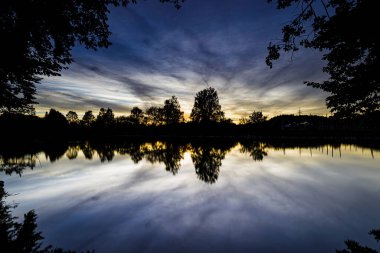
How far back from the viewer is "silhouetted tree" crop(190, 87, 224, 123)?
91.4 meters

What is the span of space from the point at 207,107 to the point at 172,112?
73.4 ft

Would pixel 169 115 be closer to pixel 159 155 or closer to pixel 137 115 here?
pixel 137 115

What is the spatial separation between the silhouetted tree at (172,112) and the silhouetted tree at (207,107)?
594 inches

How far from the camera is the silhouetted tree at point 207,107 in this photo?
9138 centimetres

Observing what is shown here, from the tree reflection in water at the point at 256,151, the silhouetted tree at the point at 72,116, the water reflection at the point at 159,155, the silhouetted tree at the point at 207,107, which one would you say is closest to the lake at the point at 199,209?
the water reflection at the point at 159,155

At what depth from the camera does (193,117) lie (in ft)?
305

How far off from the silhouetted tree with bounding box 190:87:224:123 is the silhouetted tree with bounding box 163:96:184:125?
1508 centimetres

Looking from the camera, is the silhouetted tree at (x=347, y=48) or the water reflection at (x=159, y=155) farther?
the water reflection at (x=159, y=155)

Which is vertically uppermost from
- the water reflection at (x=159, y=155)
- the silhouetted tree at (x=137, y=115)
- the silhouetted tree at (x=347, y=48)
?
the silhouetted tree at (x=137, y=115)

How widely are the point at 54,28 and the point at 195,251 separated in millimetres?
9592

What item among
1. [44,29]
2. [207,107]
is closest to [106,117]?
[207,107]

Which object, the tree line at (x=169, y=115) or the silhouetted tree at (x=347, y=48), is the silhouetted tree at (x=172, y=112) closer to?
the tree line at (x=169, y=115)

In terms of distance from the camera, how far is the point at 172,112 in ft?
351

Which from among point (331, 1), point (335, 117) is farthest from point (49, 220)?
point (331, 1)
